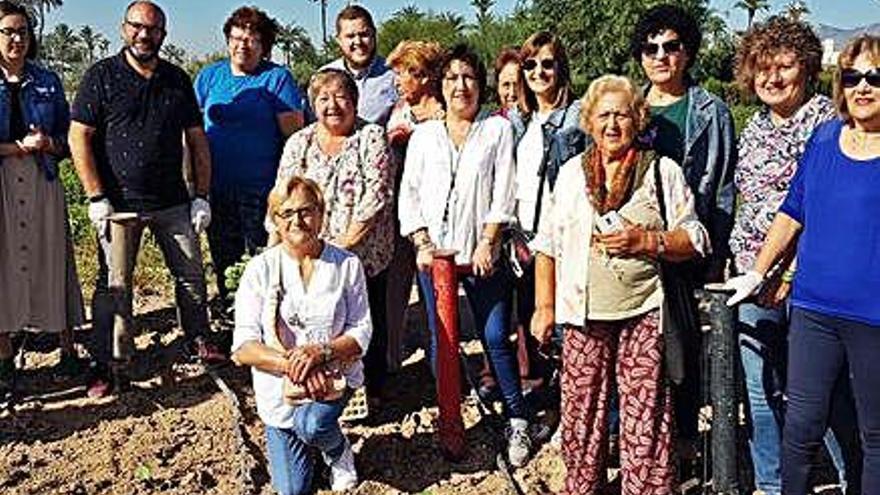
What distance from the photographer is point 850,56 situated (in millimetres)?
3215

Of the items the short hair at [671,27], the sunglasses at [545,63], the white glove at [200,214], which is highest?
the short hair at [671,27]

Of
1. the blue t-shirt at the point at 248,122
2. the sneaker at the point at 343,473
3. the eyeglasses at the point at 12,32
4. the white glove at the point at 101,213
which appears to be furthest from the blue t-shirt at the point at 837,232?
the eyeglasses at the point at 12,32

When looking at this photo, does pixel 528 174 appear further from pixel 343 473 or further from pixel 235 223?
pixel 235 223

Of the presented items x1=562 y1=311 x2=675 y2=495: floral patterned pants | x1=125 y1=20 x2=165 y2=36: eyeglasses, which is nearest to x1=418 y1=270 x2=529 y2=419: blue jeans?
x1=562 y1=311 x2=675 y2=495: floral patterned pants

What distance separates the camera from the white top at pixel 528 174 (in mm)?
4289

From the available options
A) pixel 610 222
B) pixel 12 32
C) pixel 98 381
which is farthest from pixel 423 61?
pixel 98 381

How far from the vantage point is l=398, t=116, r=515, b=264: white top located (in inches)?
167

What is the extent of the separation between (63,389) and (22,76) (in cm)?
159

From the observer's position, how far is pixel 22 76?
16.4 feet

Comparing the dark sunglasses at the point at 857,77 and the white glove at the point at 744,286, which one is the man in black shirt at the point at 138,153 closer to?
the white glove at the point at 744,286

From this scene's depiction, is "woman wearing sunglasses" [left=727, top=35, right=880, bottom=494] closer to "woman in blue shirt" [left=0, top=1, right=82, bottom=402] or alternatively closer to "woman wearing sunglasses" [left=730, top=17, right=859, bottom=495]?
"woman wearing sunglasses" [left=730, top=17, right=859, bottom=495]

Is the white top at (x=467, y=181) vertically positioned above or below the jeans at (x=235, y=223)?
above

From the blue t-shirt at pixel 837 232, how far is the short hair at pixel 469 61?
142 cm

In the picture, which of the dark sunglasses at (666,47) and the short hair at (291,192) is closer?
the dark sunglasses at (666,47)
